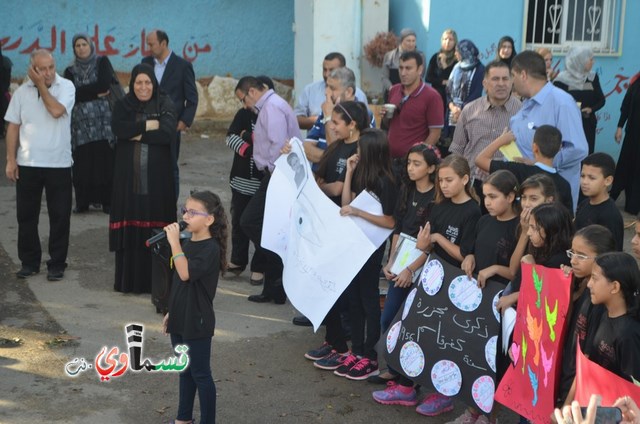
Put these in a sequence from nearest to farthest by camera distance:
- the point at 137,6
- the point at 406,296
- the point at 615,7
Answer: the point at 406,296 → the point at 615,7 → the point at 137,6

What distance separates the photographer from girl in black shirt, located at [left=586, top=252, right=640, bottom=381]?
14.7 feet

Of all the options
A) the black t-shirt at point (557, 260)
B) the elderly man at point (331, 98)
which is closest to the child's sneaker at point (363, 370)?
the black t-shirt at point (557, 260)

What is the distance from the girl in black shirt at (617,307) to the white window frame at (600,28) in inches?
376

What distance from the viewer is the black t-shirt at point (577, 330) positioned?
188 inches

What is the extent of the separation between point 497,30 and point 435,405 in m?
8.58

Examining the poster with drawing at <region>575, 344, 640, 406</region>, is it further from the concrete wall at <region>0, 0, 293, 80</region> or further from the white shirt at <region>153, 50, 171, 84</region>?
the concrete wall at <region>0, 0, 293, 80</region>

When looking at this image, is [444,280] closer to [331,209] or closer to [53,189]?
[331,209]

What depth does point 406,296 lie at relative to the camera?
6383mm

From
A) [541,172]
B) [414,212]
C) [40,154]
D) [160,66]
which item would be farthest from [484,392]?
[160,66]

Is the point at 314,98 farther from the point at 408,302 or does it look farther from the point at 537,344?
the point at 537,344

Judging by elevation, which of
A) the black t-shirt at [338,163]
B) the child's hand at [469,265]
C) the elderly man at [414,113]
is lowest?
the child's hand at [469,265]

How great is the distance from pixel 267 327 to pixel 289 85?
31.1ft

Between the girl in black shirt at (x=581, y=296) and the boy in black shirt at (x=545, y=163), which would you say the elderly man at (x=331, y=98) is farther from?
the girl in black shirt at (x=581, y=296)

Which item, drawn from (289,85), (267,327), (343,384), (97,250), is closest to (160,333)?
(267,327)
